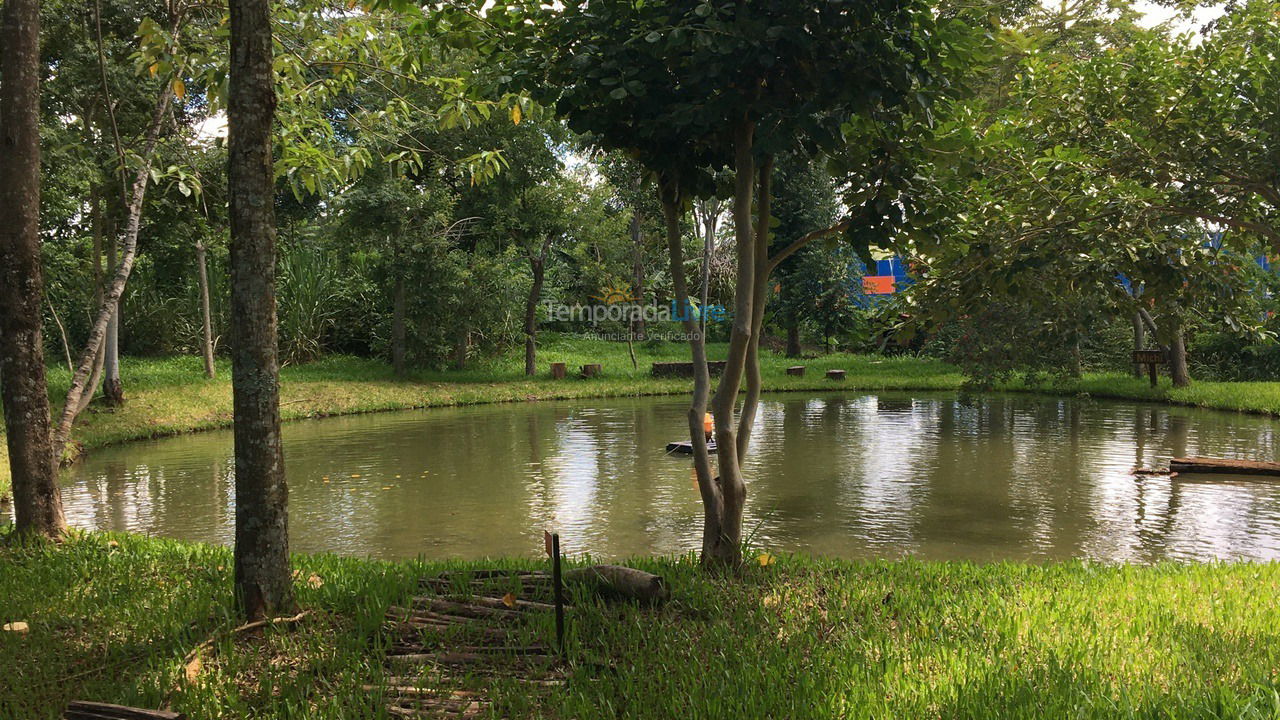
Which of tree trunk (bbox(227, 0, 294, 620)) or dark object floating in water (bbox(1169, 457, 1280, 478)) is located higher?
tree trunk (bbox(227, 0, 294, 620))

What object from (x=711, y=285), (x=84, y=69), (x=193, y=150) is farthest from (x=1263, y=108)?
(x=711, y=285)

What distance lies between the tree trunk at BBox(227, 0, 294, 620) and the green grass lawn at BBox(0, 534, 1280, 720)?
0.65 metres

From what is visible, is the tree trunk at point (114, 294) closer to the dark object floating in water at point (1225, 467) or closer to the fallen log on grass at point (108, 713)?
the fallen log on grass at point (108, 713)

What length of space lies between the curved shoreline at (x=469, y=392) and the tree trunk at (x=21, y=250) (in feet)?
20.3

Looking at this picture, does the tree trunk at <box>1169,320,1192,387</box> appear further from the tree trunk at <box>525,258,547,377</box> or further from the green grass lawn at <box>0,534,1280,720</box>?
the green grass lawn at <box>0,534,1280,720</box>

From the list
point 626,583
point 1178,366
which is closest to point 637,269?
point 1178,366

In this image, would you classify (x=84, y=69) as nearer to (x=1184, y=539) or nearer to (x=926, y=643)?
(x=926, y=643)

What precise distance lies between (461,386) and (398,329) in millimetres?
2359

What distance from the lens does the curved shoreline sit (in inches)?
651

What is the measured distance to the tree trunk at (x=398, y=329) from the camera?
2362 cm

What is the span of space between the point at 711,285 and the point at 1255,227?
26464 mm

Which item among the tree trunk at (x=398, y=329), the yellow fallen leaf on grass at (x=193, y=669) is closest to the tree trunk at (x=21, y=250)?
the yellow fallen leaf on grass at (x=193, y=669)

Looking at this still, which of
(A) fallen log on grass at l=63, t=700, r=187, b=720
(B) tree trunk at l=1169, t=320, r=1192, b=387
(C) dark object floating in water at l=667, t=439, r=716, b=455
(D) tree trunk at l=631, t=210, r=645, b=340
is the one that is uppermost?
(D) tree trunk at l=631, t=210, r=645, b=340

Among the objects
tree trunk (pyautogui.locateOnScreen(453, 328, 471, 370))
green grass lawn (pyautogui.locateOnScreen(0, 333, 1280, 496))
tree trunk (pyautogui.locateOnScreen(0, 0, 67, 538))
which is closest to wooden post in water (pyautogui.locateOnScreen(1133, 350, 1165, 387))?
green grass lawn (pyautogui.locateOnScreen(0, 333, 1280, 496))
